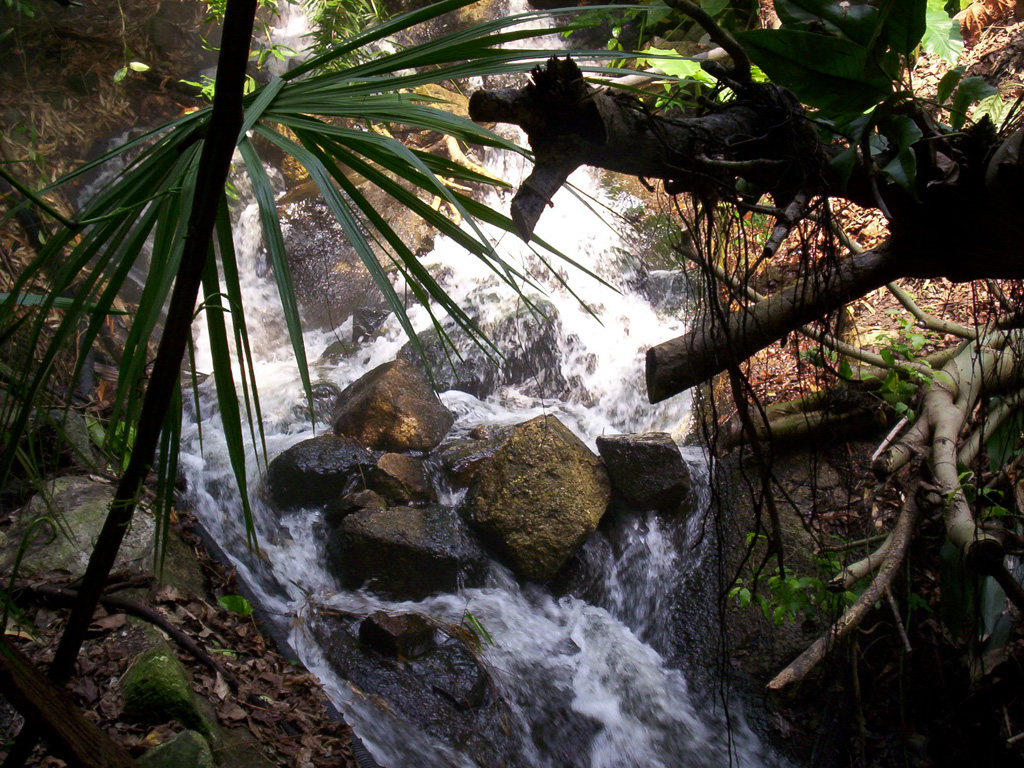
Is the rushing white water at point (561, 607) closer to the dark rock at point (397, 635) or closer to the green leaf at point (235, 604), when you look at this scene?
the dark rock at point (397, 635)

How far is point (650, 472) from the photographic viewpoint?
3916mm

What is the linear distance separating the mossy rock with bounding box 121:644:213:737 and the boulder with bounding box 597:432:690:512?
268 centimetres

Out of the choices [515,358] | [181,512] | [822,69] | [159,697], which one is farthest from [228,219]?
[515,358]

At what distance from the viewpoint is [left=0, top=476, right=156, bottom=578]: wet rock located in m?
2.37

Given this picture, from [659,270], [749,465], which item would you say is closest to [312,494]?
[749,465]

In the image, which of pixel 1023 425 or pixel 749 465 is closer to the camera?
pixel 1023 425

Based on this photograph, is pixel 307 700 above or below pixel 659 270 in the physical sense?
below

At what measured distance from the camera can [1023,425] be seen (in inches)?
91.0

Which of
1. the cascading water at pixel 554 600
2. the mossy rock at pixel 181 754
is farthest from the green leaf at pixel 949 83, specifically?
the mossy rock at pixel 181 754

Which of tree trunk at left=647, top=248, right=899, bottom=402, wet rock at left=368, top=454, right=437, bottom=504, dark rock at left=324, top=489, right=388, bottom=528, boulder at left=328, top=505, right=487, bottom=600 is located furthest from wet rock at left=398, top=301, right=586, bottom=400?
tree trunk at left=647, top=248, right=899, bottom=402

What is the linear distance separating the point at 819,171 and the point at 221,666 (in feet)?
7.74

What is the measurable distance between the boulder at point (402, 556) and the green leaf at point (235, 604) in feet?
3.03

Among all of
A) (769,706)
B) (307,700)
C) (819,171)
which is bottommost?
(769,706)

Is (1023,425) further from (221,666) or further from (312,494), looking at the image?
(312,494)
